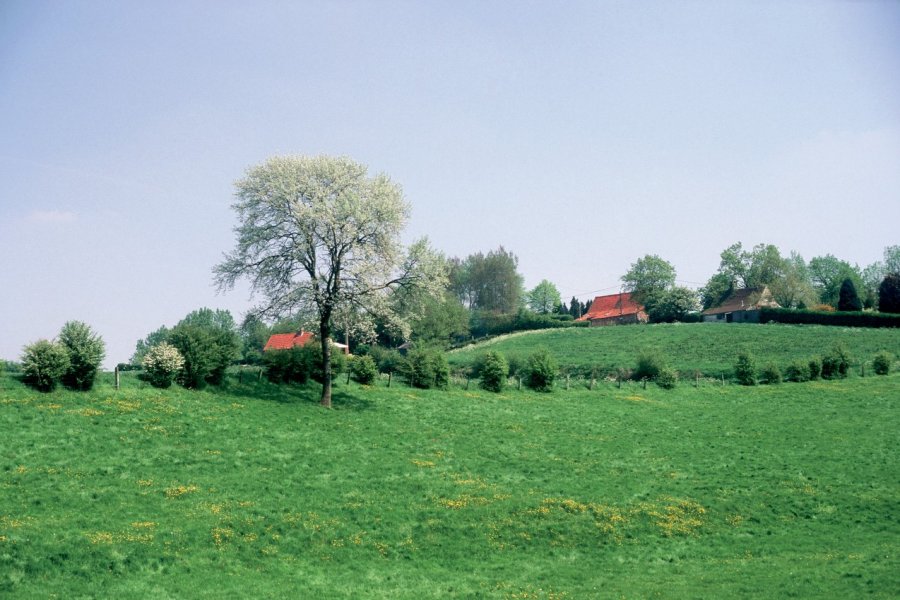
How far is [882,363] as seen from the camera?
2677 inches

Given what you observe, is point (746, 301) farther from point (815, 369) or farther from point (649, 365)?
point (649, 365)

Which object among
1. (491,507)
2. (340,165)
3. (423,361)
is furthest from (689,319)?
(491,507)

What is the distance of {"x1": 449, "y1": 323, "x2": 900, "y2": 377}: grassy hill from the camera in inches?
3041

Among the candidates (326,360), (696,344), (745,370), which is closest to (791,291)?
(696,344)

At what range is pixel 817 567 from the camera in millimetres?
20719

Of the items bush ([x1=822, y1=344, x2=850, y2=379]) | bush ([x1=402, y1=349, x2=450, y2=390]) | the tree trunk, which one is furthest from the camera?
bush ([x1=822, y1=344, x2=850, y2=379])

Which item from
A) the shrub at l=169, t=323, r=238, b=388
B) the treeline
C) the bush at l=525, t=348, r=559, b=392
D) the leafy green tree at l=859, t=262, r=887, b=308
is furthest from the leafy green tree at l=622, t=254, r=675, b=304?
the shrub at l=169, t=323, r=238, b=388

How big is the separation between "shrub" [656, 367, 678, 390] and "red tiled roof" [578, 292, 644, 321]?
230ft

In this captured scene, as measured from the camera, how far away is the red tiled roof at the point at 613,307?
5335 inches

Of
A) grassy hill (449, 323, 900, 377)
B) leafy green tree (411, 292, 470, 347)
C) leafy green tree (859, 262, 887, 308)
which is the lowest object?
grassy hill (449, 323, 900, 377)

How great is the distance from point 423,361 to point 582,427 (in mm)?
14707

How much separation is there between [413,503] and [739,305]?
361ft

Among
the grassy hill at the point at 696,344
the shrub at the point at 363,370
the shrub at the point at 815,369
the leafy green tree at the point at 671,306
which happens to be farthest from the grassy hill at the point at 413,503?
the leafy green tree at the point at 671,306

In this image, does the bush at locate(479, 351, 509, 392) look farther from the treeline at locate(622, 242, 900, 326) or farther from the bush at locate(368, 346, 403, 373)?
the treeline at locate(622, 242, 900, 326)
